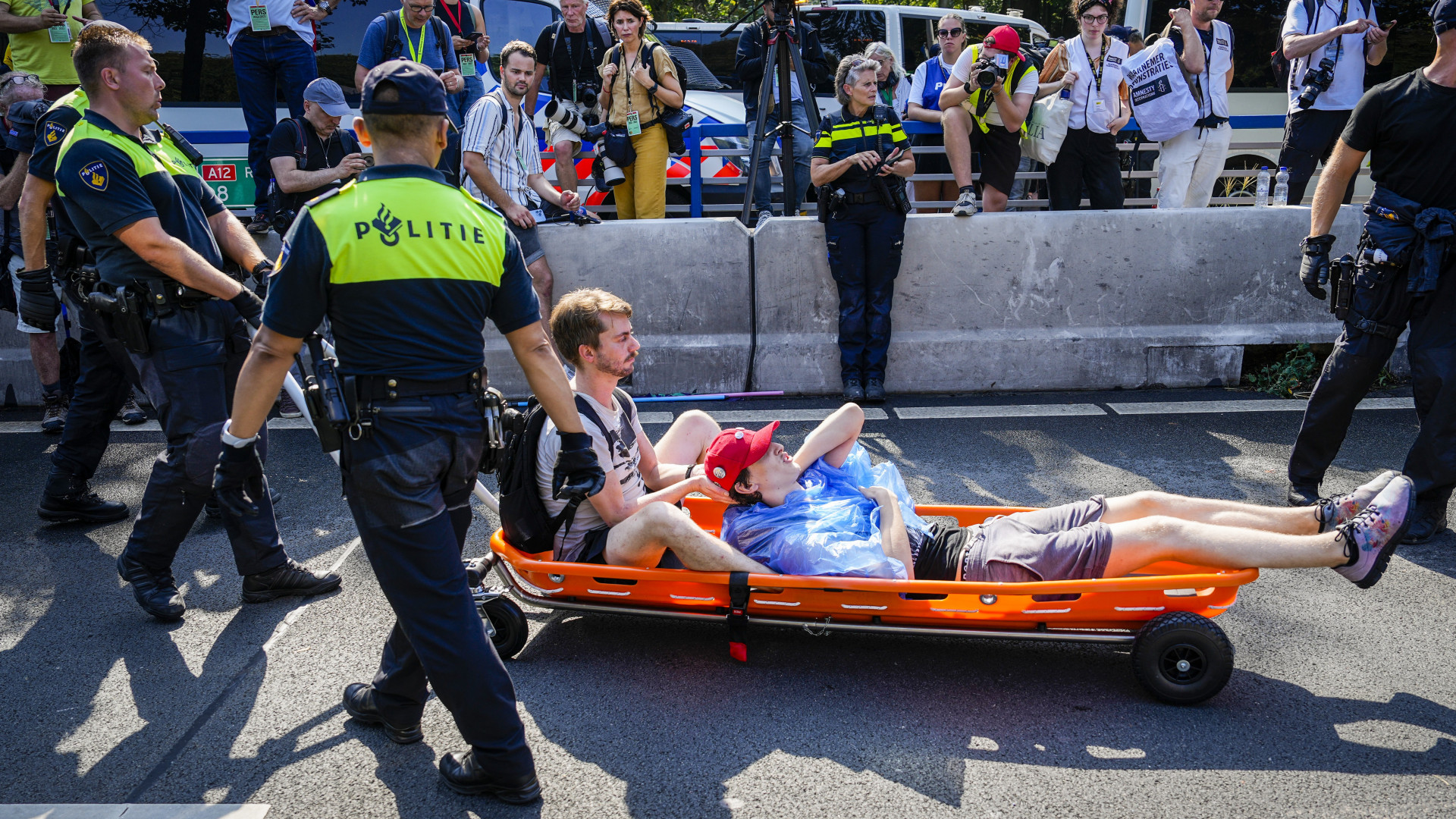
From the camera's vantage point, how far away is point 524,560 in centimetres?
364

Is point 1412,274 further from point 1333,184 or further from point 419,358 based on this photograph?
point 419,358

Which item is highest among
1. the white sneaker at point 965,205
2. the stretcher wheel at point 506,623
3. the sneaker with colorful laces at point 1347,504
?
the white sneaker at point 965,205

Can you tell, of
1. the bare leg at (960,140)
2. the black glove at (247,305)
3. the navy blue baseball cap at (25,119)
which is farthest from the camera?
the bare leg at (960,140)

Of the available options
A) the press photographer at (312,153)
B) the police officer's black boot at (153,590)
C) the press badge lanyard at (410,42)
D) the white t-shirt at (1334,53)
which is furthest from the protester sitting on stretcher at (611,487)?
the white t-shirt at (1334,53)

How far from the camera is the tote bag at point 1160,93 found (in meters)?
→ 7.81

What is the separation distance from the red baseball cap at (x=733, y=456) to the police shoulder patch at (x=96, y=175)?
2487mm

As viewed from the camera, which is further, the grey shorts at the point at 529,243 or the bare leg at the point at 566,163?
the bare leg at the point at 566,163

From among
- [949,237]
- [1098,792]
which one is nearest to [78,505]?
[1098,792]

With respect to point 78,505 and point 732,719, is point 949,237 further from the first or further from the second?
point 78,505

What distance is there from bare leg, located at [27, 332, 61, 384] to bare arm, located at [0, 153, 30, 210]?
788mm

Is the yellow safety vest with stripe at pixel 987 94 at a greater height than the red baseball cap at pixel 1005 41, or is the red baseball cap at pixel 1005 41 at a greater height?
the red baseball cap at pixel 1005 41

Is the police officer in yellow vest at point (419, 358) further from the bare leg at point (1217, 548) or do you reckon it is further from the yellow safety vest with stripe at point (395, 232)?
the bare leg at point (1217, 548)

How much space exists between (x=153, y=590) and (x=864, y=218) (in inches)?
179

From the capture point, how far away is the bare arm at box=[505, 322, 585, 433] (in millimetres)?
2932
